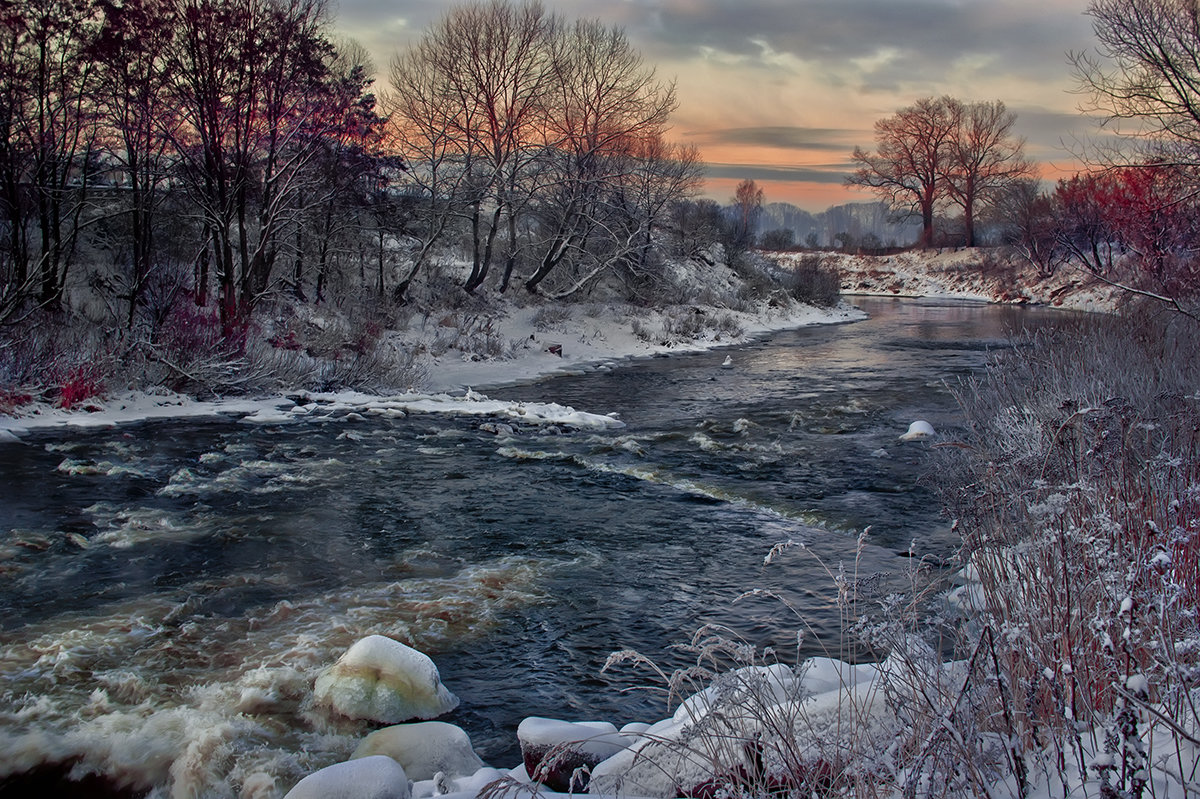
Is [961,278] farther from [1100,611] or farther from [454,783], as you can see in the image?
[454,783]

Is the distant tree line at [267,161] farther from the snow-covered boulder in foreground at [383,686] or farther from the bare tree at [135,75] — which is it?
the snow-covered boulder in foreground at [383,686]

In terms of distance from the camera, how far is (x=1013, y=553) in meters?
3.25

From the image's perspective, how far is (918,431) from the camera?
10789 millimetres

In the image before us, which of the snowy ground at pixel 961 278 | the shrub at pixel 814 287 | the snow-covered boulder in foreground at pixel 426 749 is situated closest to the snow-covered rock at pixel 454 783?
the snow-covered boulder in foreground at pixel 426 749

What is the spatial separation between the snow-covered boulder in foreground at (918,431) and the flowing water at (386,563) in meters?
0.27

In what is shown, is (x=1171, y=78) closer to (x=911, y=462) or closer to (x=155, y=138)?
(x=911, y=462)

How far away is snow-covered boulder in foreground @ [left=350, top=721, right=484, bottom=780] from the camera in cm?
357

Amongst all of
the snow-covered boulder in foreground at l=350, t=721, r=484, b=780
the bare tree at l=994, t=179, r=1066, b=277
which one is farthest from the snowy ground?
the snow-covered boulder in foreground at l=350, t=721, r=484, b=780

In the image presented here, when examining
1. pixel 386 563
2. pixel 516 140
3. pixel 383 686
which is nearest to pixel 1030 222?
pixel 516 140

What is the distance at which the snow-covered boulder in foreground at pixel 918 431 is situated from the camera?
10.7m

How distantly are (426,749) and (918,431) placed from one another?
8883 millimetres

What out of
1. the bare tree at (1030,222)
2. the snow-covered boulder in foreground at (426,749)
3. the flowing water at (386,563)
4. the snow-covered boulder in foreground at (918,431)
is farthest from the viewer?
the bare tree at (1030,222)

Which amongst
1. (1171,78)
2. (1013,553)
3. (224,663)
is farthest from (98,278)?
(1171,78)

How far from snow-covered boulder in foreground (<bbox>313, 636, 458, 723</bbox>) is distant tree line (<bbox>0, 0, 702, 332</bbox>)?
10.3 meters
